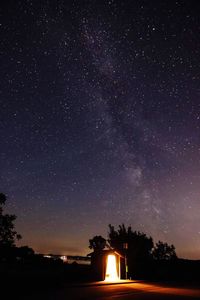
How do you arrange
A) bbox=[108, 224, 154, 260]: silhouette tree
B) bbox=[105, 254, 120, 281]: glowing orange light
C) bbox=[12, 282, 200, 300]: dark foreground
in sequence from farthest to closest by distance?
1. bbox=[108, 224, 154, 260]: silhouette tree
2. bbox=[105, 254, 120, 281]: glowing orange light
3. bbox=[12, 282, 200, 300]: dark foreground

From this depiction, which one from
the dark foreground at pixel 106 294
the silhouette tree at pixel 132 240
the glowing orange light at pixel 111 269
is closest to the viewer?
the dark foreground at pixel 106 294

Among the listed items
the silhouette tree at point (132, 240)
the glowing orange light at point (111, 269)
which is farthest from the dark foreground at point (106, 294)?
the silhouette tree at point (132, 240)

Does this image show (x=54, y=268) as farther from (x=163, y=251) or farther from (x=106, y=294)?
(x=163, y=251)

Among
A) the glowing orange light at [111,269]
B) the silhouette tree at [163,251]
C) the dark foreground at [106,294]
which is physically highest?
the silhouette tree at [163,251]

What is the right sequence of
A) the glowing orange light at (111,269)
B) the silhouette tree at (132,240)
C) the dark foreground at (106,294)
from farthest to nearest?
the silhouette tree at (132,240) → the glowing orange light at (111,269) → the dark foreground at (106,294)

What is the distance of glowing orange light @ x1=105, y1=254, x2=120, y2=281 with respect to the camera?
2517cm

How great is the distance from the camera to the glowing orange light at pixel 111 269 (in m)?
25.2

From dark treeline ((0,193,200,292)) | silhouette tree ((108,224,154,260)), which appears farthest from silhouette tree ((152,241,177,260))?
dark treeline ((0,193,200,292))

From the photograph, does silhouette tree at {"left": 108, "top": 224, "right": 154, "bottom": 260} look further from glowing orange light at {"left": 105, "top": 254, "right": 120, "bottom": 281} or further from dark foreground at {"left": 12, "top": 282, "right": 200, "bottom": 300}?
dark foreground at {"left": 12, "top": 282, "right": 200, "bottom": 300}

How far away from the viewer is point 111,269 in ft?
84.0

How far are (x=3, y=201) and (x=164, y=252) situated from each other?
4311 centimetres

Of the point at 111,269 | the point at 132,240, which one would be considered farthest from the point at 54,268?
the point at 132,240

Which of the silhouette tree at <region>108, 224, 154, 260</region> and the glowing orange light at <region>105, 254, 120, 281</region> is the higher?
the silhouette tree at <region>108, 224, 154, 260</region>

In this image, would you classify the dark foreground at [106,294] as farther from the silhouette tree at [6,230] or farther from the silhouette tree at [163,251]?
the silhouette tree at [163,251]
